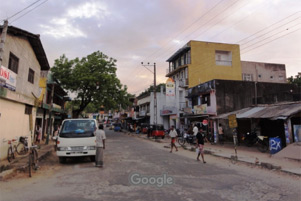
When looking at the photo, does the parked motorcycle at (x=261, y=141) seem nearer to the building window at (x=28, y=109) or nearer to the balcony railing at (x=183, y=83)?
the building window at (x=28, y=109)

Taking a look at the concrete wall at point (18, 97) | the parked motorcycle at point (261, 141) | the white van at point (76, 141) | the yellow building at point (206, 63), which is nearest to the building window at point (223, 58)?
the yellow building at point (206, 63)

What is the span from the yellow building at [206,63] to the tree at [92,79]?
10651mm

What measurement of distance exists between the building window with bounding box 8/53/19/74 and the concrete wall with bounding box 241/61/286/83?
35.3 meters

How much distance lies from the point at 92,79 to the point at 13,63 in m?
17.5

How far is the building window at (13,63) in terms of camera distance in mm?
11227

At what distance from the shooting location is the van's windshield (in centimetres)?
1006

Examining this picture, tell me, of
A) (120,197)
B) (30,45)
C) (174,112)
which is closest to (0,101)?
(30,45)

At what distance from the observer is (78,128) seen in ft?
34.5

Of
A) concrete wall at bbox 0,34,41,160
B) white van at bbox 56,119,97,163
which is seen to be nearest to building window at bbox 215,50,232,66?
concrete wall at bbox 0,34,41,160

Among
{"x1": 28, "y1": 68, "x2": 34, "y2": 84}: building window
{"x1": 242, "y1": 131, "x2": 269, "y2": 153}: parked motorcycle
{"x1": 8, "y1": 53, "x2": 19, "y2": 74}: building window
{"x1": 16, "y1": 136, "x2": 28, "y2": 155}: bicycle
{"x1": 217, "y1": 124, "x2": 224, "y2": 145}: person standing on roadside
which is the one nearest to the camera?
{"x1": 8, "y1": 53, "x2": 19, "y2": 74}: building window

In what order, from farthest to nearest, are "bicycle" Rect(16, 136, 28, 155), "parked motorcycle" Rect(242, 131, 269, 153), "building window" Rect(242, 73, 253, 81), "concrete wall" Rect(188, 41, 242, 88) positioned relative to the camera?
"building window" Rect(242, 73, 253, 81), "concrete wall" Rect(188, 41, 242, 88), "parked motorcycle" Rect(242, 131, 269, 153), "bicycle" Rect(16, 136, 28, 155)

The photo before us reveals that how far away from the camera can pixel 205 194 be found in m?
5.47

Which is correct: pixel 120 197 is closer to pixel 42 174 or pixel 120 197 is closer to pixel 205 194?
pixel 205 194

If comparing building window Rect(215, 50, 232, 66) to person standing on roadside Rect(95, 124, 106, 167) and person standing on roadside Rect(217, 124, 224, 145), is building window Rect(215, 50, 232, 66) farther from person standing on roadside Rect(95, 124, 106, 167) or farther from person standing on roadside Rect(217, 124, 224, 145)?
person standing on roadside Rect(95, 124, 106, 167)
